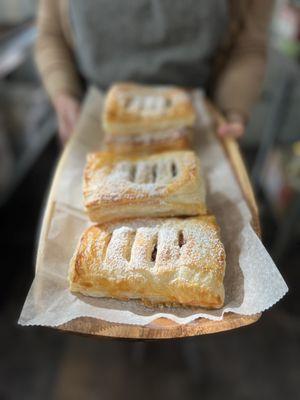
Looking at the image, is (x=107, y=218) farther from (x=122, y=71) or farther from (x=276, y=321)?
(x=276, y=321)

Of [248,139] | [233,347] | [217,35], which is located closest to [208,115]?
[217,35]

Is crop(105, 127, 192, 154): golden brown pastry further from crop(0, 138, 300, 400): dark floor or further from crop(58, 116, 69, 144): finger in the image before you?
crop(0, 138, 300, 400): dark floor

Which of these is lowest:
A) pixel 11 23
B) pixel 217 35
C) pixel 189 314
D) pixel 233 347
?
pixel 233 347

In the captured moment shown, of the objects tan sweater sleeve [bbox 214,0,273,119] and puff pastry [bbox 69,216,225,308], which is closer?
puff pastry [bbox 69,216,225,308]

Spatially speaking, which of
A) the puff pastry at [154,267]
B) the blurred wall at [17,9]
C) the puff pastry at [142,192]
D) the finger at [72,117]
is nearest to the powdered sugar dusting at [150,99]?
the finger at [72,117]

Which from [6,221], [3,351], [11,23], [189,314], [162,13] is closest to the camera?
[189,314]

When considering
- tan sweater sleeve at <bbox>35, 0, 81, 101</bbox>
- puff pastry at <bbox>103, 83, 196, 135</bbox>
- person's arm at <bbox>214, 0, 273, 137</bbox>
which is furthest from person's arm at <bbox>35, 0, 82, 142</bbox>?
person's arm at <bbox>214, 0, 273, 137</bbox>

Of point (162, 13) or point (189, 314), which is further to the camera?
point (162, 13)
